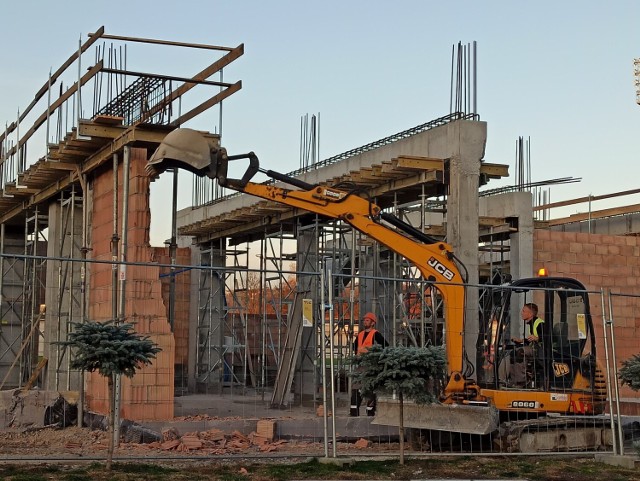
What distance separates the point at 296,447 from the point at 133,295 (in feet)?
13.1

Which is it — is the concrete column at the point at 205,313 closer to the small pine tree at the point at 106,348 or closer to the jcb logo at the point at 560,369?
the jcb logo at the point at 560,369

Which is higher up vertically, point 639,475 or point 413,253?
point 413,253

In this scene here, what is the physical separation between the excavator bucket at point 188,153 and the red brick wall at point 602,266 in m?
11.5

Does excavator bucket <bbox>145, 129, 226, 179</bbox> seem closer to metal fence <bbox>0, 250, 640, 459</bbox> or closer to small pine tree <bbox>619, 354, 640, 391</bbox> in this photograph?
metal fence <bbox>0, 250, 640, 459</bbox>

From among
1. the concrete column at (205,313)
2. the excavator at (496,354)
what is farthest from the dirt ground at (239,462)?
the concrete column at (205,313)

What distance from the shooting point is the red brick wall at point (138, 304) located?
14977mm

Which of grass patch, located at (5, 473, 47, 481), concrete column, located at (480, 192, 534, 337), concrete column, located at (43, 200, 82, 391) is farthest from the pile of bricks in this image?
concrete column, located at (480, 192, 534, 337)

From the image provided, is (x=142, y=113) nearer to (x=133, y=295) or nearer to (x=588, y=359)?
(x=133, y=295)

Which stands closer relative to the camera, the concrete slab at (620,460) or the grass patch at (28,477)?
the grass patch at (28,477)

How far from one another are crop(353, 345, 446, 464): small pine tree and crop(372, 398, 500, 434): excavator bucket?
147 cm


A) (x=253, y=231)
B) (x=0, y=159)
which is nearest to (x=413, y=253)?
(x=253, y=231)

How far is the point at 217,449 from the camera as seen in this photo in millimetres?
12836

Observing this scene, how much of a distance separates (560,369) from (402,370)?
3.34 metres

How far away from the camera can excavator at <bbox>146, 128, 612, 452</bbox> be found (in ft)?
41.8
